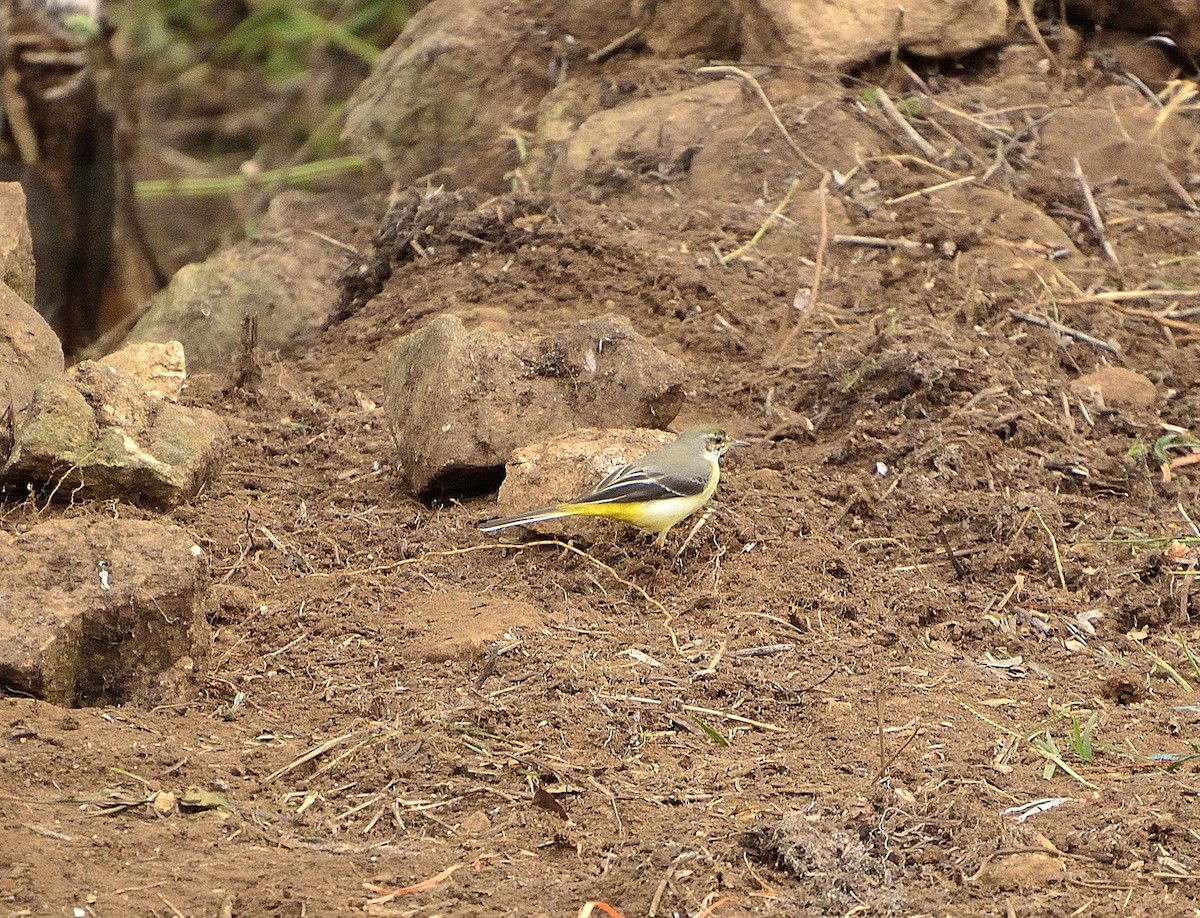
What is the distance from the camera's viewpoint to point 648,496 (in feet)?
18.5

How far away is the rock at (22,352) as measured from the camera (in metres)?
5.82

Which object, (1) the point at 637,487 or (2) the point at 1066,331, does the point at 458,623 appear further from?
(2) the point at 1066,331

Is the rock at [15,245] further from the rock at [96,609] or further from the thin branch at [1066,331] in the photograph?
the thin branch at [1066,331]

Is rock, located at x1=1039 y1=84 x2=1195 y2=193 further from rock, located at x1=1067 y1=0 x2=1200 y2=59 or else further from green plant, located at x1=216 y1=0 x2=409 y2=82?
green plant, located at x1=216 y1=0 x2=409 y2=82

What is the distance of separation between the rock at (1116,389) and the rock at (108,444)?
12.0 ft

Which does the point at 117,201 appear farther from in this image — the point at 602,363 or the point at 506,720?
the point at 506,720

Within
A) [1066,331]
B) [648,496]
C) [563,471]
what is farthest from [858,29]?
[648,496]

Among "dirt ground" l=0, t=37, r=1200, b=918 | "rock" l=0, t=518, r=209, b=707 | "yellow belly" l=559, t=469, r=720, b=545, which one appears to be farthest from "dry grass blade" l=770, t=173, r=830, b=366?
"rock" l=0, t=518, r=209, b=707

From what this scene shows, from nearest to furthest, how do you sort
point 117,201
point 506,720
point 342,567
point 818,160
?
point 506,720, point 342,567, point 818,160, point 117,201

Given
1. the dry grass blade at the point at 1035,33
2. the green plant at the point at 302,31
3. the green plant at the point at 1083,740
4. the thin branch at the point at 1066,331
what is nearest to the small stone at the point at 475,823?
the green plant at the point at 1083,740

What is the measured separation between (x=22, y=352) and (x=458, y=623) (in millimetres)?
2024

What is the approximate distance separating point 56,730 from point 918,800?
7.30 ft

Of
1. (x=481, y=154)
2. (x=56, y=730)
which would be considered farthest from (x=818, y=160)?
(x=56, y=730)

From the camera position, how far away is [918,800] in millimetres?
4125
